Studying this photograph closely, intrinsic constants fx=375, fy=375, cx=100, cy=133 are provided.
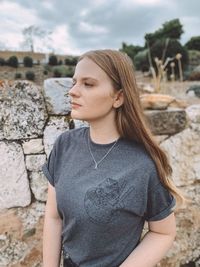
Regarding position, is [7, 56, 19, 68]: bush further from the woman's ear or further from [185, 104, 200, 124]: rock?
the woman's ear

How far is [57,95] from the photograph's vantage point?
1.80m

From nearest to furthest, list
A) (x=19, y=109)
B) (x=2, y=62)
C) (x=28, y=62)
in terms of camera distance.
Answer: (x=19, y=109)
(x=2, y=62)
(x=28, y=62)

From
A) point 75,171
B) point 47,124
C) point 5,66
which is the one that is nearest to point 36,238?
point 47,124

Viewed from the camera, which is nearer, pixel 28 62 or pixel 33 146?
pixel 33 146

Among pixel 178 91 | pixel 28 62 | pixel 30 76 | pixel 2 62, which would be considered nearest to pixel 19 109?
pixel 30 76

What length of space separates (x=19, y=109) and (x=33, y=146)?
19 centimetres

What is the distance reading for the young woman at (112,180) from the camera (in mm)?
1183

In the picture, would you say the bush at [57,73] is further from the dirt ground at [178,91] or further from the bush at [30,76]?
the dirt ground at [178,91]

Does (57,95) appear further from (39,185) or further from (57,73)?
(57,73)

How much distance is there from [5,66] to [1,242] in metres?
4.89

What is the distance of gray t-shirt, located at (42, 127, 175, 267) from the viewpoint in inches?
46.3

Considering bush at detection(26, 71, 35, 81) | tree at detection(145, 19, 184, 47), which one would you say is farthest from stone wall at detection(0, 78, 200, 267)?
tree at detection(145, 19, 184, 47)

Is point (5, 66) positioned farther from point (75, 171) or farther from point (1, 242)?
point (75, 171)

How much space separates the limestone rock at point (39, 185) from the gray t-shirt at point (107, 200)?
1.79 feet
